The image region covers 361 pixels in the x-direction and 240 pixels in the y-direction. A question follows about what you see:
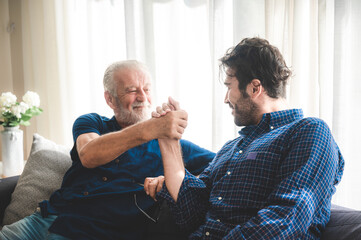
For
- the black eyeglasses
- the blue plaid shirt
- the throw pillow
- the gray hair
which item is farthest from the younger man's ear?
the blue plaid shirt

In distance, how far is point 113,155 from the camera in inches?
64.3

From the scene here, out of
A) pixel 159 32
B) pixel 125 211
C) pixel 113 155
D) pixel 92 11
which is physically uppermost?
pixel 92 11

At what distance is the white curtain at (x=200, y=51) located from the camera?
255 cm

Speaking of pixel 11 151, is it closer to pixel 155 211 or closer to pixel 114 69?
pixel 114 69

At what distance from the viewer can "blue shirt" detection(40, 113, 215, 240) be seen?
1.56m

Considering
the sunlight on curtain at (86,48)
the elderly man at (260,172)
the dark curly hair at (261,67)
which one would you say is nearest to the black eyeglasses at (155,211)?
the elderly man at (260,172)

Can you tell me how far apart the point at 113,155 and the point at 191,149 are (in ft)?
1.45

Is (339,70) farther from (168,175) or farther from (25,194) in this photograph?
(25,194)

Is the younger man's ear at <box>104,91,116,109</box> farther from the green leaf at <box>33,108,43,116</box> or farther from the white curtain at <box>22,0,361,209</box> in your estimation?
the green leaf at <box>33,108,43,116</box>

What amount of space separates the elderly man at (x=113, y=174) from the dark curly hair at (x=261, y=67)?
12.5 inches

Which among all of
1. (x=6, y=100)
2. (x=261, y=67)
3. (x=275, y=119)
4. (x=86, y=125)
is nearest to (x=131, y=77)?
(x=86, y=125)

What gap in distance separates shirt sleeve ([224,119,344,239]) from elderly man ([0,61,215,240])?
53 centimetres

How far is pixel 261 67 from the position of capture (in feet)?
4.89

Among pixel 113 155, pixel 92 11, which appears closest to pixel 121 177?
pixel 113 155
